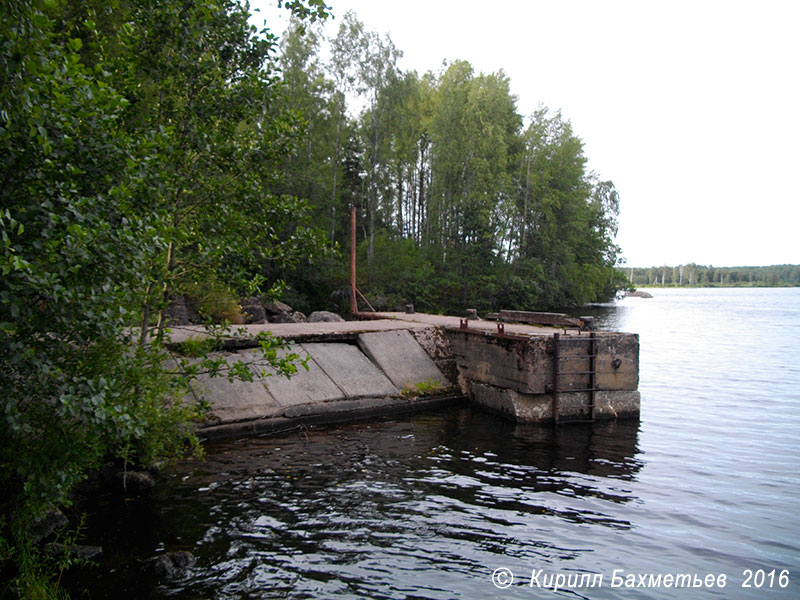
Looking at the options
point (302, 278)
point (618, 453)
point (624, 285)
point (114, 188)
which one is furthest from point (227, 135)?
point (624, 285)

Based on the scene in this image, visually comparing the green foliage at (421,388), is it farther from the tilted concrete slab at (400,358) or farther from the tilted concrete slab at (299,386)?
the tilted concrete slab at (299,386)

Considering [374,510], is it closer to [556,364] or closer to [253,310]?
[556,364]

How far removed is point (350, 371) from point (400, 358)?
1.77 metres

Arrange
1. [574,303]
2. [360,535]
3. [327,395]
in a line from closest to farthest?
[360,535] → [327,395] → [574,303]

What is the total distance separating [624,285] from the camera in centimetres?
7569

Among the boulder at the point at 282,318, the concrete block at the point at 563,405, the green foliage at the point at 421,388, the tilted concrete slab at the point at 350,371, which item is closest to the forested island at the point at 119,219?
the tilted concrete slab at the point at 350,371

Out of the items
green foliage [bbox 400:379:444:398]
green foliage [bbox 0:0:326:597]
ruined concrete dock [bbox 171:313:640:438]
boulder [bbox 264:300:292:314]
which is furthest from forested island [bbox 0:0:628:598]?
boulder [bbox 264:300:292:314]

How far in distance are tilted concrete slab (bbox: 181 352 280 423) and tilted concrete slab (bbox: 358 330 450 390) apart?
11.6 feet

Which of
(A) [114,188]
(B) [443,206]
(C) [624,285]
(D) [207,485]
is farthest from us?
(C) [624,285]

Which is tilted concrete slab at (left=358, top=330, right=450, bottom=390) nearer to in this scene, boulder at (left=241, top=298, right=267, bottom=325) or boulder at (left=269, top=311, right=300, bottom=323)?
boulder at (left=241, top=298, right=267, bottom=325)

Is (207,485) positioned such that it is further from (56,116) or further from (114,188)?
(56,116)

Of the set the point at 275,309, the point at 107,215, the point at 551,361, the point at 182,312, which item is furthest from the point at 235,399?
the point at 275,309

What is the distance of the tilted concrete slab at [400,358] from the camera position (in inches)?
595

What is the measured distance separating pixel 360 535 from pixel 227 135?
640cm
